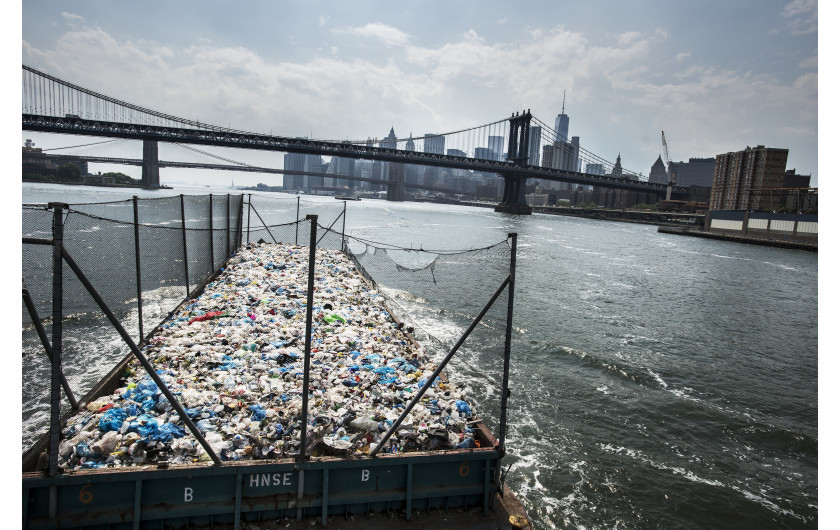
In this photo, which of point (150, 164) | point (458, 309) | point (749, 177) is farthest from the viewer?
point (749, 177)

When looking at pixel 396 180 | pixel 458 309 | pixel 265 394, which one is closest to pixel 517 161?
pixel 396 180

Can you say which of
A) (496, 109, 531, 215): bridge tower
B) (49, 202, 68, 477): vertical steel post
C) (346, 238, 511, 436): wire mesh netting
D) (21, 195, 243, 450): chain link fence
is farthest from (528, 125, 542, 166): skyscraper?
(49, 202, 68, 477): vertical steel post

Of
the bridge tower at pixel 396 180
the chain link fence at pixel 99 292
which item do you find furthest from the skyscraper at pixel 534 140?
the chain link fence at pixel 99 292

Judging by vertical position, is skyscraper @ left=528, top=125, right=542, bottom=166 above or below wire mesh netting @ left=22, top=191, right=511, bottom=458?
above

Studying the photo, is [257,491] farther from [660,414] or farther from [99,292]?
[99,292]

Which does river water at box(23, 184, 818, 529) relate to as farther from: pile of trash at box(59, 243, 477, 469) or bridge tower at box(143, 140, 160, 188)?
bridge tower at box(143, 140, 160, 188)

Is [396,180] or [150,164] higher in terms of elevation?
[396,180]
